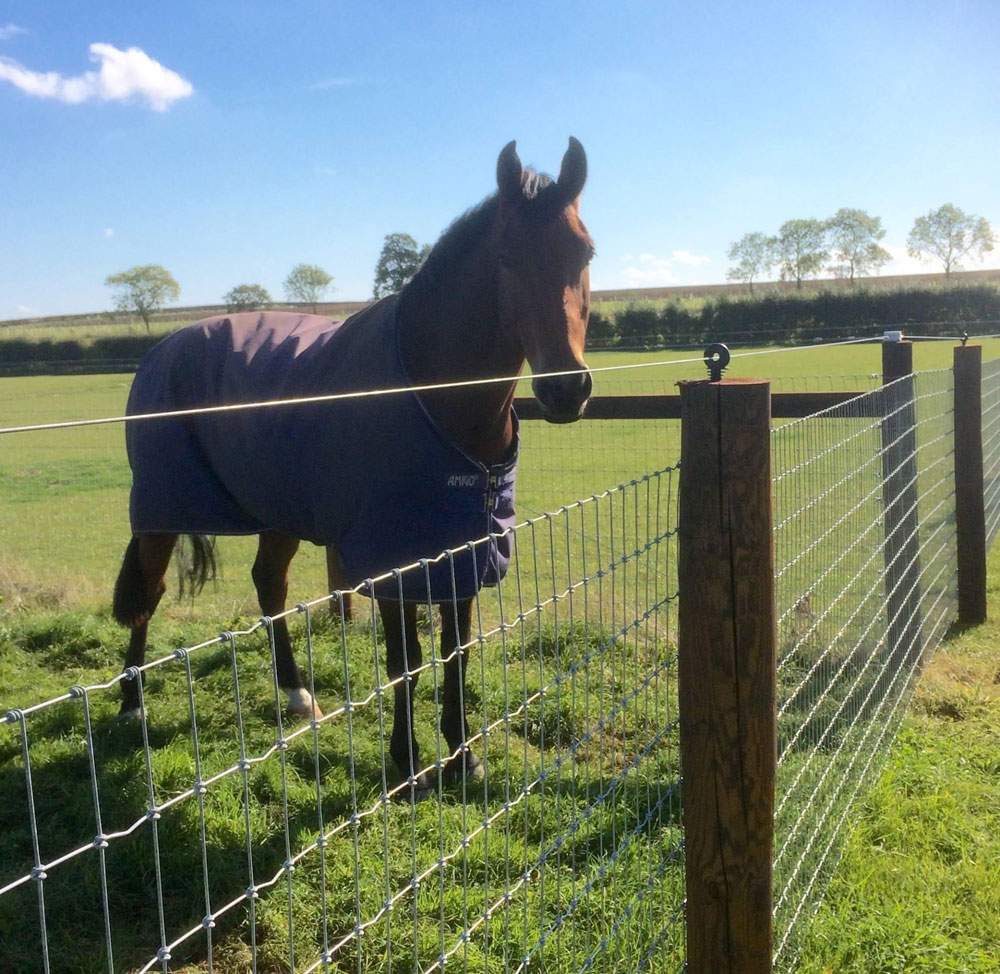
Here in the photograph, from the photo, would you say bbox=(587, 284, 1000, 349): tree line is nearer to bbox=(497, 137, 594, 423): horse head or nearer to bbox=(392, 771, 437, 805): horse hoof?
bbox=(497, 137, 594, 423): horse head

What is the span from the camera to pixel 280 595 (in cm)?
487

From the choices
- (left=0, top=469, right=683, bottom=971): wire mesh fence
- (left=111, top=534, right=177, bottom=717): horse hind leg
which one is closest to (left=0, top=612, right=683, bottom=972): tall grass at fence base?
(left=0, top=469, right=683, bottom=971): wire mesh fence

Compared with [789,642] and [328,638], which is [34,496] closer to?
[328,638]

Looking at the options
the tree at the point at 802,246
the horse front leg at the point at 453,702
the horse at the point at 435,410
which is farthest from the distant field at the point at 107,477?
the tree at the point at 802,246

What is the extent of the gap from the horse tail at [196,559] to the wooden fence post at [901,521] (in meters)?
3.66

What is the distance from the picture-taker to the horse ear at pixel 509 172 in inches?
131

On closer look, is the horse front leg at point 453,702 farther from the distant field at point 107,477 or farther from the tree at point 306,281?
the tree at point 306,281

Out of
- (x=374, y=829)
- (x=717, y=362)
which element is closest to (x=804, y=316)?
(x=374, y=829)

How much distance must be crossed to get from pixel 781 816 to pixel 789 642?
1552 millimetres

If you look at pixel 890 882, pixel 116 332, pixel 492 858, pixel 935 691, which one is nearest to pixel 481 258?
pixel 492 858

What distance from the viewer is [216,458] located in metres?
4.25

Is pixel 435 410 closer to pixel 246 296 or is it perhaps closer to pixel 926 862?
pixel 926 862

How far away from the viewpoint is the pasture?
2.23 m

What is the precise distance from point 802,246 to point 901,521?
7345cm
